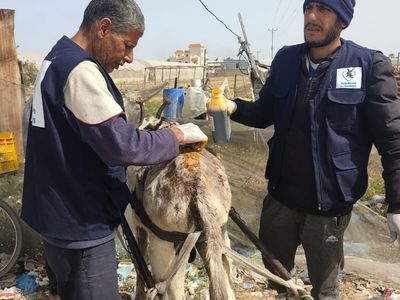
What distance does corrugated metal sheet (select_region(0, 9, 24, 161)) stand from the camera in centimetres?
A: 460

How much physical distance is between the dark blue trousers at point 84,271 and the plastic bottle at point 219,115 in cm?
107

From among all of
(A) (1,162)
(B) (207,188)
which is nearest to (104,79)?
(B) (207,188)

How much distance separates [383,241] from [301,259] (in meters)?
0.86

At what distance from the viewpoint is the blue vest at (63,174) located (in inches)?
69.9

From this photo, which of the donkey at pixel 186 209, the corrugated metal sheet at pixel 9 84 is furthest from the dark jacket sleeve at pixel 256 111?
the corrugated metal sheet at pixel 9 84

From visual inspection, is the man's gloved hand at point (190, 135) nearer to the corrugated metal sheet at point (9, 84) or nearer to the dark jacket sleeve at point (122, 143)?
the dark jacket sleeve at point (122, 143)

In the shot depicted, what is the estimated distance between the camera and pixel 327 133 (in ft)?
8.18

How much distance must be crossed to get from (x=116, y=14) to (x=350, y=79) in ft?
4.44

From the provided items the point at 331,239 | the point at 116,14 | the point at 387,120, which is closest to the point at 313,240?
the point at 331,239

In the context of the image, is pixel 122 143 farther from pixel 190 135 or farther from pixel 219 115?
pixel 219 115

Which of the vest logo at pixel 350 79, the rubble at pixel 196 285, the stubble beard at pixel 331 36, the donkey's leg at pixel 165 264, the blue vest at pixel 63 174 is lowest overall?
the rubble at pixel 196 285

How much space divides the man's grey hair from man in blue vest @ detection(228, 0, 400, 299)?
3.73 ft

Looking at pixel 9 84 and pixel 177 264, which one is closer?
pixel 177 264

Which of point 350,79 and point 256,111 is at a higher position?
point 350,79
